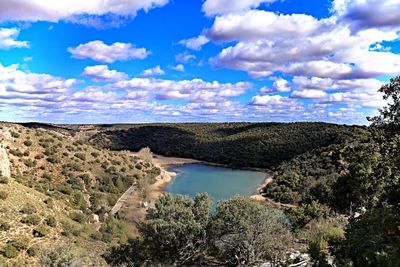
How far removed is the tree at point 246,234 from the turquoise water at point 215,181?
145 ft

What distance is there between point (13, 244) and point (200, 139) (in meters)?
103

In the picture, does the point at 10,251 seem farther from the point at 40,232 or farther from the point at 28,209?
the point at 28,209

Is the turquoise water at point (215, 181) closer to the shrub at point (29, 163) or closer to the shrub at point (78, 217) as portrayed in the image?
the shrub at point (29, 163)

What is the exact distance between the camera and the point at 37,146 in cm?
5438

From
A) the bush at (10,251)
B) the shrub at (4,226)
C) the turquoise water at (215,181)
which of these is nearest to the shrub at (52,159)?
the turquoise water at (215,181)

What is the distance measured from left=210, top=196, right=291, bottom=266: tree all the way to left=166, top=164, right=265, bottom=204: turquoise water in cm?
4422

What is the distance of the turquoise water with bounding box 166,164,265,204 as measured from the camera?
Result: 73438 millimetres

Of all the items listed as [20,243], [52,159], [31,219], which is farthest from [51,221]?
[52,159]

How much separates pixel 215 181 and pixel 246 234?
66666 mm

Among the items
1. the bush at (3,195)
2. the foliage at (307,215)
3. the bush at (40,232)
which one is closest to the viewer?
the bush at (40,232)

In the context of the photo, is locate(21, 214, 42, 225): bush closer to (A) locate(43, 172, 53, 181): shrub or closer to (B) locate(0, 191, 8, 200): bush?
(B) locate(0, 191, 8, 200): bush

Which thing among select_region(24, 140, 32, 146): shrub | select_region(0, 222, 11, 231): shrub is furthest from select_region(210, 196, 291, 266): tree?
select_region(24, 140, 32, 146): shrub

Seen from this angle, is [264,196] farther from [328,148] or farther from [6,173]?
[6,173]

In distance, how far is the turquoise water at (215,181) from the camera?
241ft
